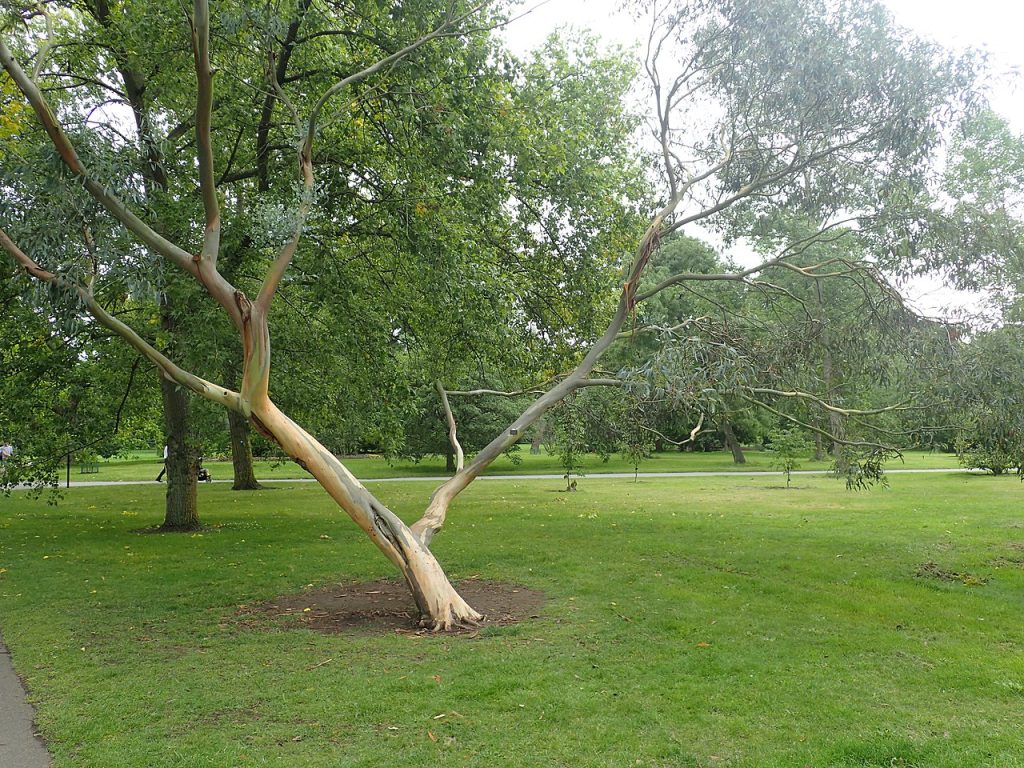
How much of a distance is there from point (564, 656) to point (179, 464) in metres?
10.7

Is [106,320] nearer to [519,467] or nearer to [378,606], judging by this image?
[378,606]

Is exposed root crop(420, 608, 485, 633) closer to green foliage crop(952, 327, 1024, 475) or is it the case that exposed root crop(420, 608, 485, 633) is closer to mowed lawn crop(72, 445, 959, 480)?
green foliage crop(952, 327, 1024, 475)

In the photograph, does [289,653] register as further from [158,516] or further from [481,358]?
[158,516]

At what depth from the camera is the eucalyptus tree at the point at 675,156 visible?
698cm

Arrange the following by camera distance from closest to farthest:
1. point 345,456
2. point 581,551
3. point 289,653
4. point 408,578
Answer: point 289,653
point 408,578
point 581,551
point 345,456

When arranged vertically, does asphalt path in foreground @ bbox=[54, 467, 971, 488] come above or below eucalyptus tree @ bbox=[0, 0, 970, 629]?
below

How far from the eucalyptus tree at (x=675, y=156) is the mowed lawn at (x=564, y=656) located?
1695 mm

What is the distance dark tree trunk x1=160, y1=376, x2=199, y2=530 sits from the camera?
47.4 ft

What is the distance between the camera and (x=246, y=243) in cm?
1241

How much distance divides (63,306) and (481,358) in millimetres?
6270

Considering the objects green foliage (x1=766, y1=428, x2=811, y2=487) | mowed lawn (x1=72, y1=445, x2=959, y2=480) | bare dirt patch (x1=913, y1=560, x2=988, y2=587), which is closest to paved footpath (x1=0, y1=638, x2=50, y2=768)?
bare dirt patch (x1=913, y1=560, x2=988, y2=587)

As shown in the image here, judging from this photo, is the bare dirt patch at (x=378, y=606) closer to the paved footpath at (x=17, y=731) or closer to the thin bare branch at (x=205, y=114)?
the paved footpath at (x=17, y=731)

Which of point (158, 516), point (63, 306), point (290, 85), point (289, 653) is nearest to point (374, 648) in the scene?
point (289, 653)

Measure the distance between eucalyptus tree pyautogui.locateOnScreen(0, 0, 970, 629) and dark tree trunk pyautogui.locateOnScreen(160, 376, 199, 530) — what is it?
5.86 m
